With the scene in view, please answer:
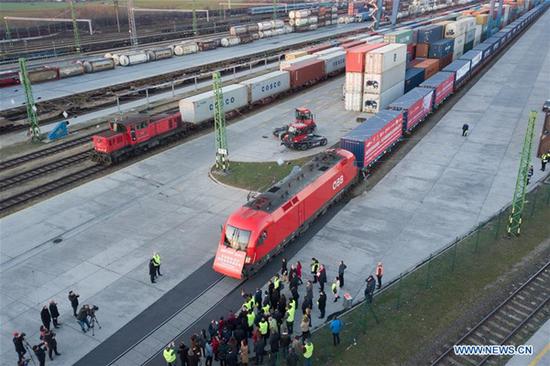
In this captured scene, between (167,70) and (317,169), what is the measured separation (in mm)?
53529

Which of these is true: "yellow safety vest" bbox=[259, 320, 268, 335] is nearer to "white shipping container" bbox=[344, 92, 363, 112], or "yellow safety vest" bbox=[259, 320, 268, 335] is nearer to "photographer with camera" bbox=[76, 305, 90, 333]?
"photographer with camera" bbox=[76, 305, 90, 333]

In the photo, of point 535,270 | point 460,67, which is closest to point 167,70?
point 460,67

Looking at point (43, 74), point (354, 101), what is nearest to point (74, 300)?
point (354, 101)

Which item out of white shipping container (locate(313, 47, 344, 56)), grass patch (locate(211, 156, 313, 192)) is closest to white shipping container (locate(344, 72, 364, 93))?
grass patch (locate(211, 156, 313, 192))

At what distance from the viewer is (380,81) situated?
45906 mm

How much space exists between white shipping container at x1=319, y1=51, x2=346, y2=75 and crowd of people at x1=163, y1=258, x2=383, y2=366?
48.4 meters

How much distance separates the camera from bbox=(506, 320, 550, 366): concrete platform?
17156 millimetres

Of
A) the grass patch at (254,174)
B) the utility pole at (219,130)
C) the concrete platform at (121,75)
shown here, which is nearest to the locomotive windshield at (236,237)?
the grass patch at (254,174)

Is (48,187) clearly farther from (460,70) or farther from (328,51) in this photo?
(328,51)

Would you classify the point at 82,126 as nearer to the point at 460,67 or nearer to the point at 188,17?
the point at 460,67

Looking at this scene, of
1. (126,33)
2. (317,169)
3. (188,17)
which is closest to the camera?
(317,169)

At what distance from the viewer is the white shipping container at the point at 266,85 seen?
50969 mm

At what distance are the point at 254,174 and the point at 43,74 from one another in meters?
49.0

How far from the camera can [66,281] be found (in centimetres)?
2286
